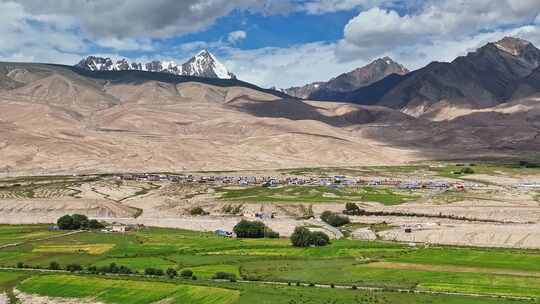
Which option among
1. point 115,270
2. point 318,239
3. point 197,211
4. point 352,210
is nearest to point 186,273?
point 115,270

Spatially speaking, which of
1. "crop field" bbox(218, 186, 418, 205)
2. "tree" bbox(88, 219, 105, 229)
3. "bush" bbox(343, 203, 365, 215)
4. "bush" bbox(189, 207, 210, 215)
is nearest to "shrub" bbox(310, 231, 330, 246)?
"bush" bbox(343, 203, 365, 215)

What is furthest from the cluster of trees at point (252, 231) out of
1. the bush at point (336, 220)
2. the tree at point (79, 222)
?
the tree at point (79, 222)

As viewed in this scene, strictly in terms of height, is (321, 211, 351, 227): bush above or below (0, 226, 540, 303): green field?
above

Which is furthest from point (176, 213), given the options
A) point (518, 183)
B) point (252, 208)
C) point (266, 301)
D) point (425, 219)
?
point (518, 183)

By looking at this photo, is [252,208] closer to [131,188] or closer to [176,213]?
[176,213]

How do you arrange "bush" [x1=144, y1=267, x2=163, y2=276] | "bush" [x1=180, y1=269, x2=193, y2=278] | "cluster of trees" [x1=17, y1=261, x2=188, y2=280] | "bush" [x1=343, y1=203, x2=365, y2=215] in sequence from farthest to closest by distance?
"bush" [x1=343, y1=203, x2=365, y2=215] < "bush" [x1=144, y1=267, x2=163, y2=276] < "cluster of trees" [x1=17, y1=261, x2=188, y2=280] < "bush" [x1=180, y1=269, x2=193, y2=278]

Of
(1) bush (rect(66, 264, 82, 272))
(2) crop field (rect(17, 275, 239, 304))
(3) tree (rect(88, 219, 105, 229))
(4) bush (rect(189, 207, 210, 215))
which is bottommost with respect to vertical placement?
(2) crop field (rect(17, 275, 239, 304))

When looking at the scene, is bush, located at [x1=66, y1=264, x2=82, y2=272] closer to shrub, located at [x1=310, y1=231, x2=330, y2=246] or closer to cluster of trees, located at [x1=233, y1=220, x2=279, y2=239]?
shrub, located at [x1=310, y1=231, x2=330, y2=246]
